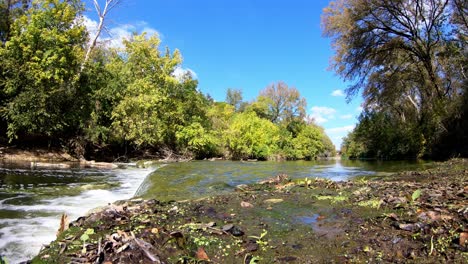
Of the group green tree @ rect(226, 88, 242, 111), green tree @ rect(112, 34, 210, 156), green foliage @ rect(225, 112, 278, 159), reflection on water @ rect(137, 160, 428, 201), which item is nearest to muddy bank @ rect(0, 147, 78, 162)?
green tree @ rect(112, 34, 210, 156)

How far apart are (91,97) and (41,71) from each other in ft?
14.0

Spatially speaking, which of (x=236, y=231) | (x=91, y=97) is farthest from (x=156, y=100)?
(x=236, y=231)

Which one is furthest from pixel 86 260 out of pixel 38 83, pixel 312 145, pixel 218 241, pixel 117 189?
pixel 312 145

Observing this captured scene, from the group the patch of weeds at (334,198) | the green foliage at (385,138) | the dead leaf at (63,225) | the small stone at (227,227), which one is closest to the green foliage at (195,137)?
the green foliage at (385,138)

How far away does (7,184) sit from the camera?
10.2 meters

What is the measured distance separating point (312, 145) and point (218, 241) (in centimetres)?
5079

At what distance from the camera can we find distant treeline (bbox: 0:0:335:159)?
2055 cm

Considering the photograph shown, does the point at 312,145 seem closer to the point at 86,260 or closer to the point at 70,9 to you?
the point at 70,9

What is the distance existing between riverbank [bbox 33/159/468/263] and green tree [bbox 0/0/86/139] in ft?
64.4

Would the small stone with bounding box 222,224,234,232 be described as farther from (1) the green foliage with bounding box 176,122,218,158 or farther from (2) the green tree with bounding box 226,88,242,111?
(2) the green tree with bounding box 226,88,242,111

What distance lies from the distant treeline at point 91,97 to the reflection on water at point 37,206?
1113 centimetres

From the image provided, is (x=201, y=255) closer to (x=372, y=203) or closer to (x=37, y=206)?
(x=372, y=203)

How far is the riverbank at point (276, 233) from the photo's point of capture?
9.21ft

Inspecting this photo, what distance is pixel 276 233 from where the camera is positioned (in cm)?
344
